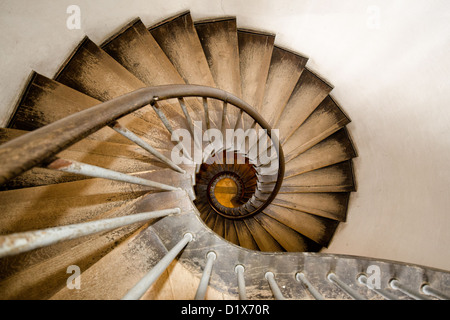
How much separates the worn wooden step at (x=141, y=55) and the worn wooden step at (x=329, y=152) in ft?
8.26

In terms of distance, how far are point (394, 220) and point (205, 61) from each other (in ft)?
13.6

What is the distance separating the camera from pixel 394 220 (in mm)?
3637

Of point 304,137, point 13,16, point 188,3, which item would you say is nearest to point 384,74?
point 304,137

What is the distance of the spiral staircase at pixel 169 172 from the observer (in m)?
1.20

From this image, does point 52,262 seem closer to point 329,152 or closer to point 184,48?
point 184,48

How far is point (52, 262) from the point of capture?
1.39 meters

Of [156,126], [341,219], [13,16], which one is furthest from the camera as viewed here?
[341,219]

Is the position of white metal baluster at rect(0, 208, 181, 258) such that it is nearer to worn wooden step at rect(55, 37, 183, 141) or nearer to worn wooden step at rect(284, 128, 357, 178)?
worn wooden step at rect(55, 37, 183, 141)

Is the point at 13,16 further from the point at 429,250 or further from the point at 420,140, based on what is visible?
the point at 429,250

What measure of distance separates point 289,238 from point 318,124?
2.59m

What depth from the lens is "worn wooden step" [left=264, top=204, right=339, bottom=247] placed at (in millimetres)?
4566

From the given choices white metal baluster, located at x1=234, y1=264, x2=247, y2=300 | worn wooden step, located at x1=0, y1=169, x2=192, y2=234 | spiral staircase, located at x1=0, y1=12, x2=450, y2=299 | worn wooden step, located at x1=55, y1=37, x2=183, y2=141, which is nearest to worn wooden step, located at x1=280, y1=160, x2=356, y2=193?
spiral staircase, located at x1=0, y1=12, x2=450, y2=299

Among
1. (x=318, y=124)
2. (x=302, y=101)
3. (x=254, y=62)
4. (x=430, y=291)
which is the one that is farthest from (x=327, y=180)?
(x=430, y=291)

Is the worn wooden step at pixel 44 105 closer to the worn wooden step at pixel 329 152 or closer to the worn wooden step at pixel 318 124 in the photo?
the worn wooden step at pixel 318 124
